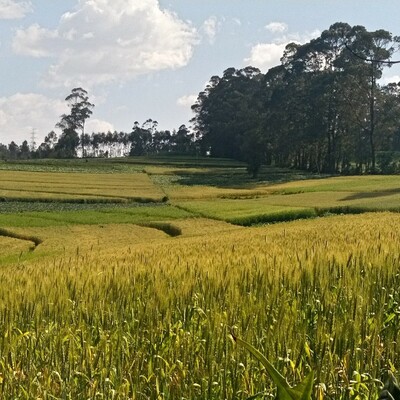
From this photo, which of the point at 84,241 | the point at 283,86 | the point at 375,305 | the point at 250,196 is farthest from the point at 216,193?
the point at 375,305

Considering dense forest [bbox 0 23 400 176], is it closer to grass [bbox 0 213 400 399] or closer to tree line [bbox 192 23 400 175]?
tree line [bbox 192 23 400 175]

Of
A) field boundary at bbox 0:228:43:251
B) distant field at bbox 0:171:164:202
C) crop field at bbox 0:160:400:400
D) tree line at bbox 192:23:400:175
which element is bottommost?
field boundary at bbox 0:228:43:251

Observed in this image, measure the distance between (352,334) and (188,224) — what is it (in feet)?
103

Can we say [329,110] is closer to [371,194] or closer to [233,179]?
[233,179]

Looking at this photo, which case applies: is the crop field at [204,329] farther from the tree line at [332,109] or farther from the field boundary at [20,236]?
the tree line at [332,109]

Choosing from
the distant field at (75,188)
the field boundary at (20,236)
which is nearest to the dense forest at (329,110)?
the distant field at (75,188)

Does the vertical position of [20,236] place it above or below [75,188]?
below

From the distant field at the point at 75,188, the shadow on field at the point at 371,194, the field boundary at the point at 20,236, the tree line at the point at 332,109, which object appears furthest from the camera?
the tree line at the point at 332,109

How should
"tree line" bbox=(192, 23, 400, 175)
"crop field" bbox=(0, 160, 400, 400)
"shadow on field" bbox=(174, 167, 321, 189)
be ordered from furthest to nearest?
"tree line" bbox=(192, 23, 400, 175) → "shadow on field" bbox=(174, 167, 321, 189) → "crop field" bbox=(0, 160, 400, 400)

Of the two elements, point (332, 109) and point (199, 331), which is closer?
point (199, 331)

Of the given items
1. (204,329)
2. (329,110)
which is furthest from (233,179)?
(204,329)

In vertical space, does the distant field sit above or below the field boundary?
above

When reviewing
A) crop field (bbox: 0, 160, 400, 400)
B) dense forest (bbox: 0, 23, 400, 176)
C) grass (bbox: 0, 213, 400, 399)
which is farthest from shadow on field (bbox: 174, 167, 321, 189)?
grass (bbox: 0, 213, 400, 399)

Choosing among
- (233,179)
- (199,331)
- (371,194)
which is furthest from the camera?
(233,179)
